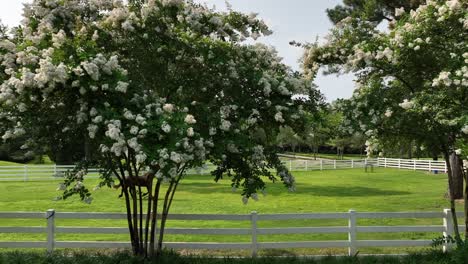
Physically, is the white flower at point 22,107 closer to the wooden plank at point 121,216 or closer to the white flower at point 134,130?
the white flower at point 134,130

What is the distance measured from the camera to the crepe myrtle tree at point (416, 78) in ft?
26.3

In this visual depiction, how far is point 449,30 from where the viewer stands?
8547 mm

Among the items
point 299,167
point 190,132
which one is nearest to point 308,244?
point 190,132

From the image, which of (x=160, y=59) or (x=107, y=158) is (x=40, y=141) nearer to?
(x=107, y=158)

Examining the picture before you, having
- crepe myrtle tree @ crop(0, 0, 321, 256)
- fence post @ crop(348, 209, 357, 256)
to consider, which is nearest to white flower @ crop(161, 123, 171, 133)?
crepe myrtle tree @ crop(0, 0, 321, 256)

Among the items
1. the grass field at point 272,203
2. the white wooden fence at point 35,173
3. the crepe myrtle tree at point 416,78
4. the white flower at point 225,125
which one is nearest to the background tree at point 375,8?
the grass field at point 272,203

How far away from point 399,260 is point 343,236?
3556 millimetres

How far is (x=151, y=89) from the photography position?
8.30 metres

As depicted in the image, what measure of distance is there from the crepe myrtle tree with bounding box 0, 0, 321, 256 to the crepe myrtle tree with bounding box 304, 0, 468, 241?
4.34 ft

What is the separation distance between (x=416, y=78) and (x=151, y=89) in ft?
16.9

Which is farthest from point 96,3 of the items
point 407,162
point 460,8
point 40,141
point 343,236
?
point 407,162

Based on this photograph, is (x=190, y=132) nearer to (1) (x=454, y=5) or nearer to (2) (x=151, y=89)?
(2) (x=151, y=89)

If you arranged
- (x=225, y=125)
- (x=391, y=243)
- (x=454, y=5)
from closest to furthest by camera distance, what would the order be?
(x=225, y=125) → (x=454, y=5) → (x=391, y=243)

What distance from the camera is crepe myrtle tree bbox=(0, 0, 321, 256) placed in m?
6.55
